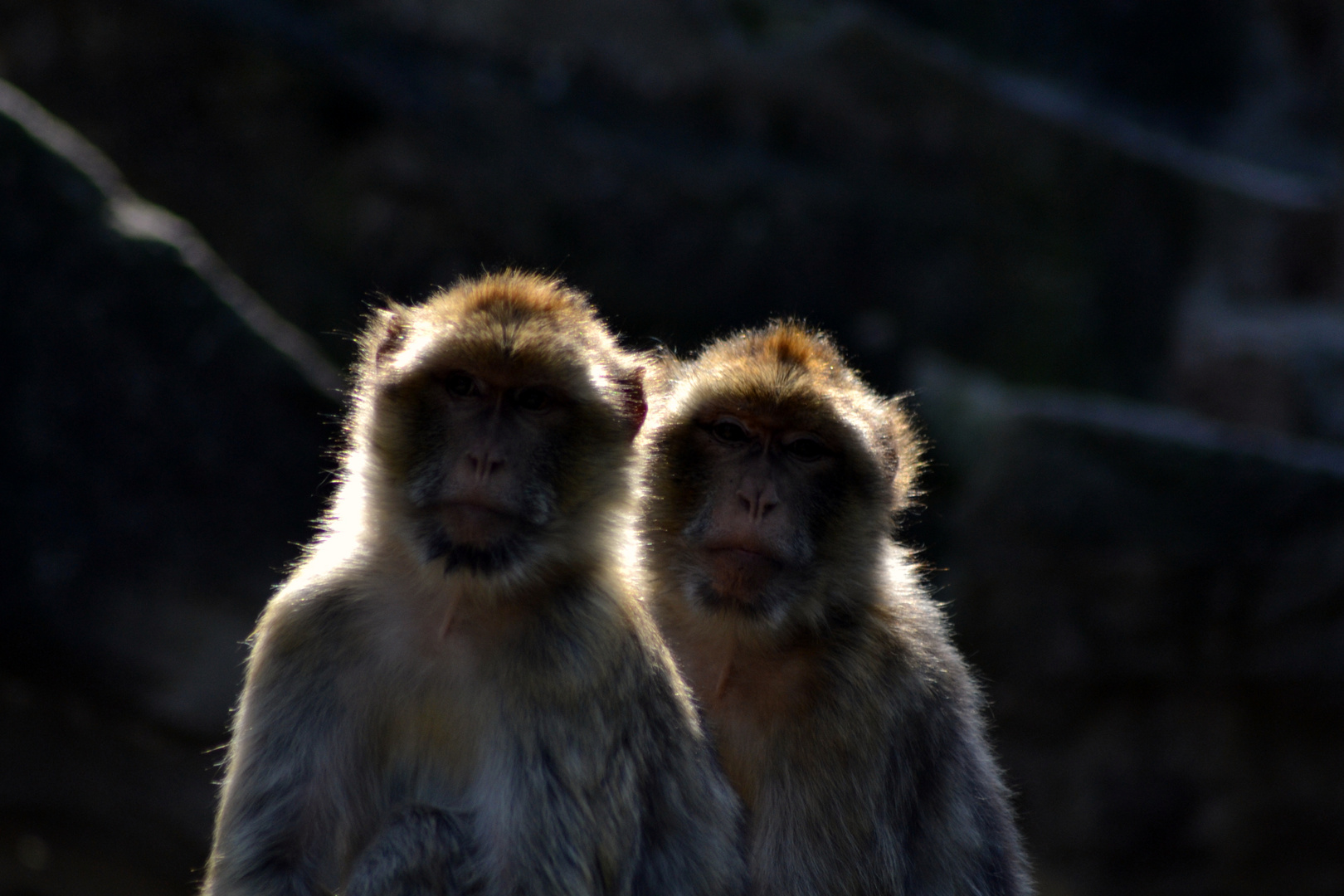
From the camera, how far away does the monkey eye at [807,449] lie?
2.82 m

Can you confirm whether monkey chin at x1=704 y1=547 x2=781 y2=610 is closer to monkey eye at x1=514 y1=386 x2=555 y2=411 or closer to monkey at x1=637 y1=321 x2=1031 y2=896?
monkey at x1=637 y1=321 x2=1031 y2=896

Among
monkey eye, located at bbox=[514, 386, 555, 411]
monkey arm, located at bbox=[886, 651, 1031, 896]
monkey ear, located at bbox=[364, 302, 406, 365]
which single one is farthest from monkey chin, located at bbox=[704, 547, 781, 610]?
monkey ear, located at bbox=[364, 302, 406, 365]

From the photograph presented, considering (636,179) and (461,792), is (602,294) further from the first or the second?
(461,792)

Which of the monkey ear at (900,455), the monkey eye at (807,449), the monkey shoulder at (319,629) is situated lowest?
the monkey shoulder at (319,629)

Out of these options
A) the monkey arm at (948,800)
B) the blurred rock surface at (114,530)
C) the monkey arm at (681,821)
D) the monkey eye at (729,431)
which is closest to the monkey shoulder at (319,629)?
the monkey arm at (681,821)

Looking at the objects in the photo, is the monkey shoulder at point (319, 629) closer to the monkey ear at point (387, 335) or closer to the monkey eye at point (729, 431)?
the monkey ear at point (387, 335)

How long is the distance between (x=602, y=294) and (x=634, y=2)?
179 cm

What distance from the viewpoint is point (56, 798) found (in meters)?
4.85

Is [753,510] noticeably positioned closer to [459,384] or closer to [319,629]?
[459,384]

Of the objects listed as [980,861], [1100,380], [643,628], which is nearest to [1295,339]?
[1100,380]

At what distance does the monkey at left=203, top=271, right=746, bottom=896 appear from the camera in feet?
7.54

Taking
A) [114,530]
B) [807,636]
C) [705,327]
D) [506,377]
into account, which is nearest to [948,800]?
[807,636]

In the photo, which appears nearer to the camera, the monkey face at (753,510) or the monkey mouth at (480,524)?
the monkey mouth at (480,524)

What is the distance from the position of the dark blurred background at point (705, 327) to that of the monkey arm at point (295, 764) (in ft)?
5.64
